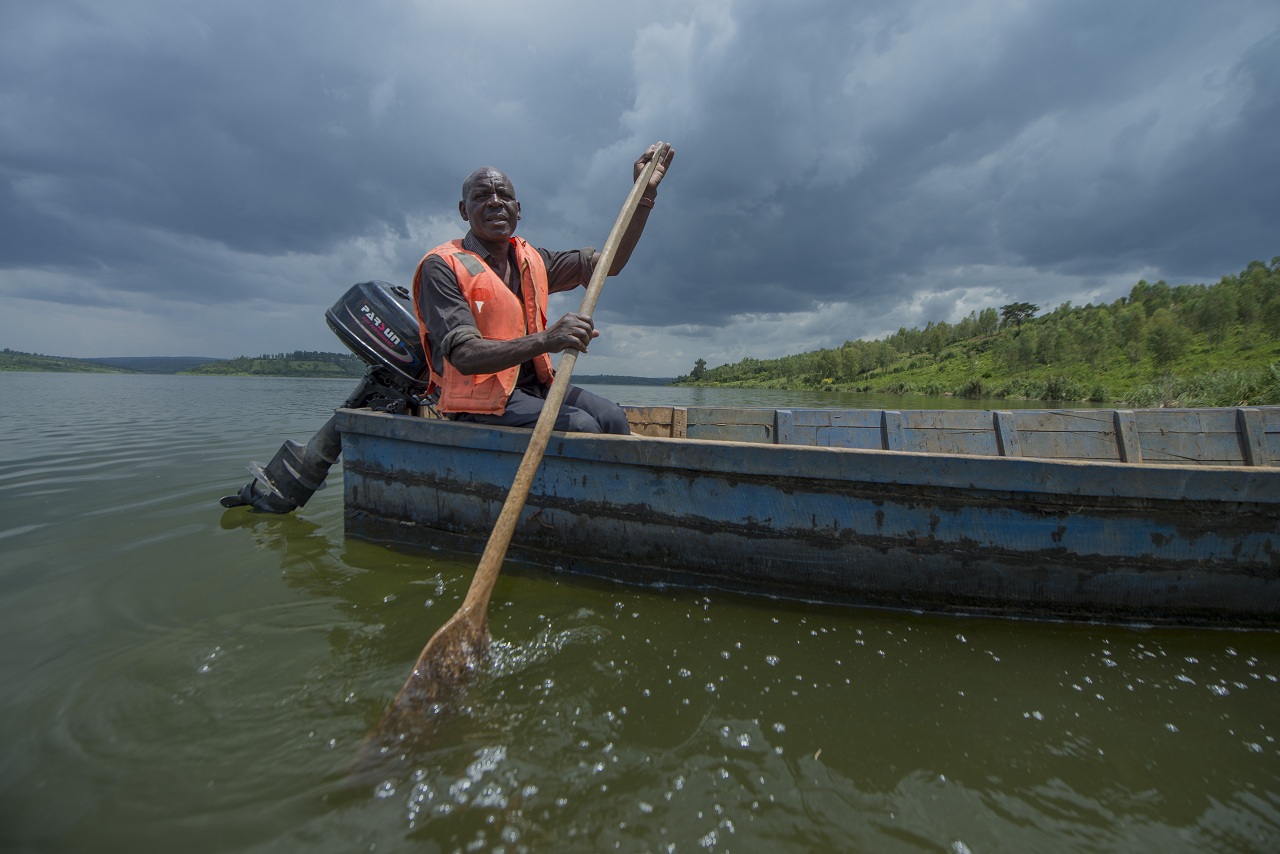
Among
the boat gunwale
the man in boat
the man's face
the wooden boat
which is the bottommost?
the wooden boat

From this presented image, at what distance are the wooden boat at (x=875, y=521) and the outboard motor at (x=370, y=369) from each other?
530mm

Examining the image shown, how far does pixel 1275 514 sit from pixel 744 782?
2.81 meters

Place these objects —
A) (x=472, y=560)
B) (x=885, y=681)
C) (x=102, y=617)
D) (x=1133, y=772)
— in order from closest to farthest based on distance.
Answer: (x=1133, y=772) → (x=885, y=681) → (x=102, y=617) → (x=472, y=560)

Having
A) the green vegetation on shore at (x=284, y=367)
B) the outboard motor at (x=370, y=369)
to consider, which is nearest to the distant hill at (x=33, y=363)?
the green vegetation on shore at (x=284, y=367)

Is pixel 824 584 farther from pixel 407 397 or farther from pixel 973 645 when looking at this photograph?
pixel 407 397

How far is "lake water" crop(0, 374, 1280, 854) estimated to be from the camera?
149 cm

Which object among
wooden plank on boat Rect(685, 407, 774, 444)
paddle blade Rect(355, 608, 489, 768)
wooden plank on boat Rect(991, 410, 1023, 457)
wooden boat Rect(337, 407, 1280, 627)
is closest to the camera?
paddle blade Rect(355, 608, 489, 768)

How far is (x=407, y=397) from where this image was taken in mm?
4207

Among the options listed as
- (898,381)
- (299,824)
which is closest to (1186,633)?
(299,824)

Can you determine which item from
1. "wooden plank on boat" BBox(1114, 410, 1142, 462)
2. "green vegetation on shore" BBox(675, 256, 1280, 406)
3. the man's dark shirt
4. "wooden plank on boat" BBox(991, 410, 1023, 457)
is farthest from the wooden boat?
"green vegetation on shore" BBox(675, 256, 1280, 406)

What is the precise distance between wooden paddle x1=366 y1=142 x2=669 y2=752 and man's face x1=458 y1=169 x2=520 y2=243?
929 mm

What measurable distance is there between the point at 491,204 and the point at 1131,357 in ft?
182

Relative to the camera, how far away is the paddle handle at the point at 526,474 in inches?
92.7

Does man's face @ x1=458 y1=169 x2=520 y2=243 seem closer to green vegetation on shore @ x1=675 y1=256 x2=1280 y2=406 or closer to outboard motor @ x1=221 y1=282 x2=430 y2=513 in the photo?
outboard motor @ x1=221 y1=282 x2=430 y2=513
